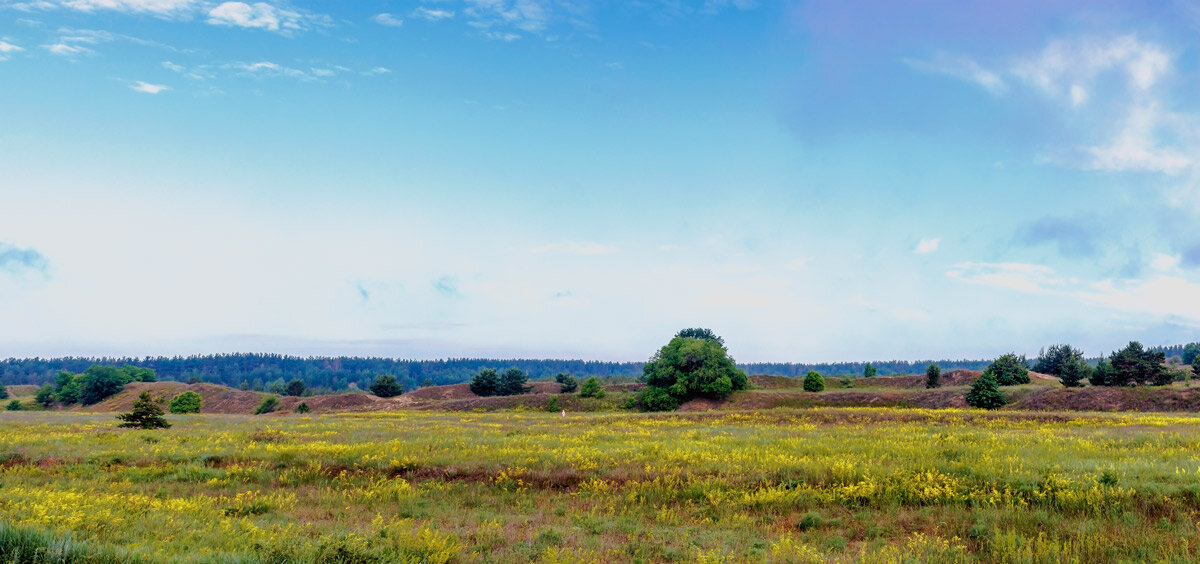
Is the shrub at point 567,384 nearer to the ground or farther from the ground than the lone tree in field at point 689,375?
nearer to the ground

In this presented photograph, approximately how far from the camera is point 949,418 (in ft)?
102

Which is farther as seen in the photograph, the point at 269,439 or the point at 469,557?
the point at 269,439

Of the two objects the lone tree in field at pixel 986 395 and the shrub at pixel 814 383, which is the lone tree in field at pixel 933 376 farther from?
the lone tree in field at pixel 986 395

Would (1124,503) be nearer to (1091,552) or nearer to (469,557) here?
(1091,552)

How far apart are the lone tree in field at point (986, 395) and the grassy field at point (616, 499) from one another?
2785 centimetres

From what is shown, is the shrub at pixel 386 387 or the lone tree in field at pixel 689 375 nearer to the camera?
the lone tree in field at pixel 689 375

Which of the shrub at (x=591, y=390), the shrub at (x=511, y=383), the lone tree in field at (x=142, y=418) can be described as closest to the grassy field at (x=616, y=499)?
the lone tree in field at (x=142, y=418)

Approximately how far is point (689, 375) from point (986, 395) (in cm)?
3101

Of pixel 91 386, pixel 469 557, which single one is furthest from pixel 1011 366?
pixel 91 386

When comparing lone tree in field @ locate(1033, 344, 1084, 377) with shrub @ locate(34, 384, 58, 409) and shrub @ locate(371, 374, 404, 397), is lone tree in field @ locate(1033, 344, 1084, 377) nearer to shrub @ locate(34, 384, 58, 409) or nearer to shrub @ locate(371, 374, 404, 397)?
shrub @ locate(371, 374, 404, 397)

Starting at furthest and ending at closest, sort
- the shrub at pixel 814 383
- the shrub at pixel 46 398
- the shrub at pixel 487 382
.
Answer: the shrub at pixel 46 398, the shrub at pixel 487 382, the shrub at pixel 814 383

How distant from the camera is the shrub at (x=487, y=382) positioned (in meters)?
97.6

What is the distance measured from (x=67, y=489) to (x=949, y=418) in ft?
116

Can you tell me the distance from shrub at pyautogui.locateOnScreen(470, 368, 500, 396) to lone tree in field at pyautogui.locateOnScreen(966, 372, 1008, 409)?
69142mm
